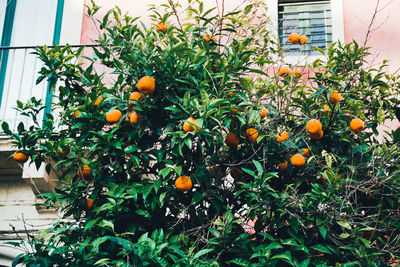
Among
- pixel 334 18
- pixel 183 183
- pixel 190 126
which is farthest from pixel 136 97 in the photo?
pixel 334 18

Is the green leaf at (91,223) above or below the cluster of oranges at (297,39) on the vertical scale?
below

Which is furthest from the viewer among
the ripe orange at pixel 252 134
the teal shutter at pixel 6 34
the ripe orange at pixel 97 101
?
the teal shutter at pixel 6 34

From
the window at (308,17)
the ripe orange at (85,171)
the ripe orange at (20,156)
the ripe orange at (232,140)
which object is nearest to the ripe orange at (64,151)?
the ripe orange at (85,171)

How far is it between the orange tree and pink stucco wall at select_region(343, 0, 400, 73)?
2714mm

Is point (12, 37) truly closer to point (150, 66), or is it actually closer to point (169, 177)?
point (150, 66)

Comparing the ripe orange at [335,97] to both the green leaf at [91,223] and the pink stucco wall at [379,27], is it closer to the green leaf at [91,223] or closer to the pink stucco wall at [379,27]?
the green leaf at [91,223]

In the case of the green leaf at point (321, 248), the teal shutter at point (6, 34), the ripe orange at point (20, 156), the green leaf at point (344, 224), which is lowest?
the green leaf at point (321, 248)

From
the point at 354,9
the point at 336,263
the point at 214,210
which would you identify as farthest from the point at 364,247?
the point at 354,9

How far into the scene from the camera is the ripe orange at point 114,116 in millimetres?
3715

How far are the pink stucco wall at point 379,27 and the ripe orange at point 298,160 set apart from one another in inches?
130

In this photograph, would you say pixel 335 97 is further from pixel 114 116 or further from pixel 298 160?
pixel 114 116

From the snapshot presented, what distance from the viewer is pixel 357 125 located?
3732mm

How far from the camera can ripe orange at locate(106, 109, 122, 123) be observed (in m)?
3.71

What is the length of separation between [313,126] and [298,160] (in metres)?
0.29
